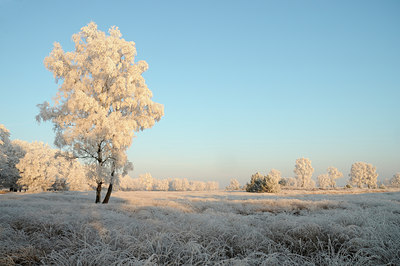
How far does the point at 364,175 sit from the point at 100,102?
10218 cm

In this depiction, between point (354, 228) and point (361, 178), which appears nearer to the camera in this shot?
→ point (354, 228)

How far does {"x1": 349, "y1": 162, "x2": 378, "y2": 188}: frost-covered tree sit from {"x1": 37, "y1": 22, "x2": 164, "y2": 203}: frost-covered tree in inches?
3820

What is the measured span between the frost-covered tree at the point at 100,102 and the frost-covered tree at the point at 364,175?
97.0 metres

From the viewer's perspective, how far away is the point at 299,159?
8581 centimetres

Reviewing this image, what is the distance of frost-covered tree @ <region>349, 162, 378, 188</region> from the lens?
87062 mm

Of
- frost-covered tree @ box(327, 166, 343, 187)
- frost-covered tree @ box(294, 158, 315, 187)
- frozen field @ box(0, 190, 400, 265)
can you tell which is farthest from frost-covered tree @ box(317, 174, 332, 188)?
frozen field @ box(0, 190, 400, 265)

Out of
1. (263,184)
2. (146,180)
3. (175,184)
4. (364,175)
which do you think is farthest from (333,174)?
(175,184)

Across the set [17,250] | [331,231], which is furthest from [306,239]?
[17,250]

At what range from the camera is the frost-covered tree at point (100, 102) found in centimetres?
1371

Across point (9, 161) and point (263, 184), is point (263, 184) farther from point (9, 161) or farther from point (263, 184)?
point (9, 161)

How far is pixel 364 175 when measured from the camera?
87812 mm

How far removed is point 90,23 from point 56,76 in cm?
419

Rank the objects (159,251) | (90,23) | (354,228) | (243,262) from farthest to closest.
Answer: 1. (90,23)
2. (354,228)
3. (159,251)
4. (243,262)

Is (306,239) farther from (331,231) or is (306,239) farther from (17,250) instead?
(17,250)
